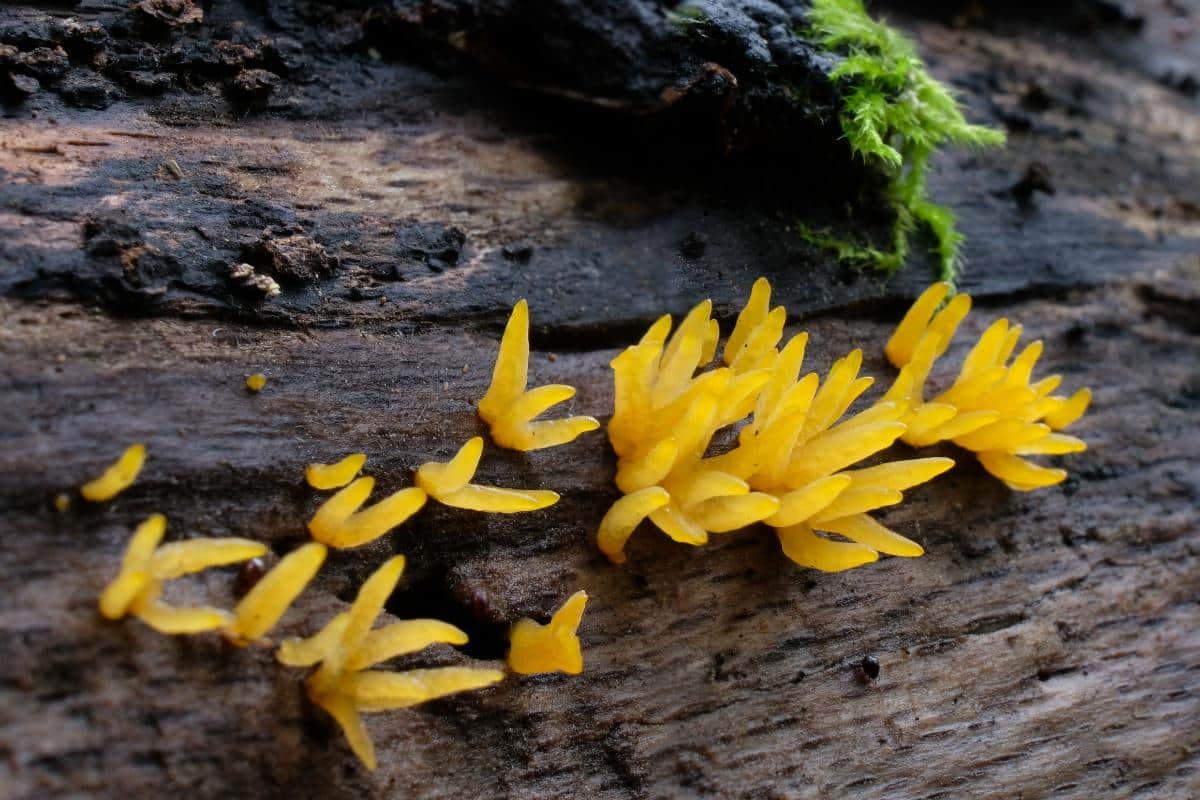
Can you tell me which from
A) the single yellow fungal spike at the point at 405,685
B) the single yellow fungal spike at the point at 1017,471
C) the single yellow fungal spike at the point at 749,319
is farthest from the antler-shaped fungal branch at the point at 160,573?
the single yellow fungal spike at the point at 1017,471

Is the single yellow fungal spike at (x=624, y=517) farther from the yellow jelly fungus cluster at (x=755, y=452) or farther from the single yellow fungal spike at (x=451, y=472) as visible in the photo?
the single yellow fungal spike at (x=451, y=472)

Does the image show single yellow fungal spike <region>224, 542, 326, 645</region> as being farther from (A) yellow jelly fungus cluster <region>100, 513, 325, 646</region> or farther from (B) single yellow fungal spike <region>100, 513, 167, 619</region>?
(B) single yellow fungal spike <region>100, 513, 167, 619</region>

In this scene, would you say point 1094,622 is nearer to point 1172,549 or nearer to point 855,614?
point 1172,549

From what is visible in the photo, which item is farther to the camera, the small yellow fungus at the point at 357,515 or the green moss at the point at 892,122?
the green moss at the point at 892,122

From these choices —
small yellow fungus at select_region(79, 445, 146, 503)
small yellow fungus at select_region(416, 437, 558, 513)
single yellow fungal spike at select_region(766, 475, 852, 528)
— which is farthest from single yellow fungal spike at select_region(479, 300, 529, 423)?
small yellow fungus at select_region(79, 445, 146, 503)

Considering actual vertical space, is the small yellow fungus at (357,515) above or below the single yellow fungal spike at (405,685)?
above

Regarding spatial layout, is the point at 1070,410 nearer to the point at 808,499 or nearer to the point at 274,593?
the point at 808,499

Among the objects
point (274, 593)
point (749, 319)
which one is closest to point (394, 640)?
point (274, 593)
